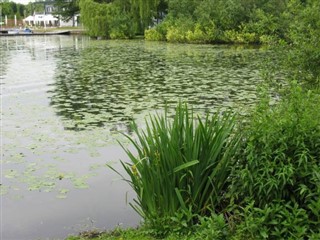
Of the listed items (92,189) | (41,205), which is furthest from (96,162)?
(41,205)

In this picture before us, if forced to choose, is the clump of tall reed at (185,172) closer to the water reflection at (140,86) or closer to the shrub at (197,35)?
the water reflection at (140,86)

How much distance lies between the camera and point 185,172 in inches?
160

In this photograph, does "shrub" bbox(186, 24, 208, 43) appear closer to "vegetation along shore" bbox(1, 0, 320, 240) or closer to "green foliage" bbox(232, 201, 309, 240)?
"vegetation along shore" bbox(1, 0, 320, 240)

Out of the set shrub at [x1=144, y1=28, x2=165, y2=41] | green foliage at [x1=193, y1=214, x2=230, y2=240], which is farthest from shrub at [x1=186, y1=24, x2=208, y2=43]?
green foliage at [x1=193, y1=214, x2=230, y2=240]

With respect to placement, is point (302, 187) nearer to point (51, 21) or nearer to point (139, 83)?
point (139, 83)

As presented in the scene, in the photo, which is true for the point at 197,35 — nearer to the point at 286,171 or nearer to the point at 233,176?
the point at 233,176

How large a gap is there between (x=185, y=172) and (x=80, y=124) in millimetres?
5232

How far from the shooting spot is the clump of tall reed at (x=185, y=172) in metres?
4.02

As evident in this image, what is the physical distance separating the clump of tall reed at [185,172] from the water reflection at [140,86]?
15.6 feet

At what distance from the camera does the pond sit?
517cm

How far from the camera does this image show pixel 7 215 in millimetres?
5094

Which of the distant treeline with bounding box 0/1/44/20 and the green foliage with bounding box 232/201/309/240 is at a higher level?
the distant treeline with bounding box 0/1/44/20

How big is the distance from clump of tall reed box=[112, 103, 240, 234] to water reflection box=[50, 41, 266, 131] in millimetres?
4763

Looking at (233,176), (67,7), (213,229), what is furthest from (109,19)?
(213,229)
